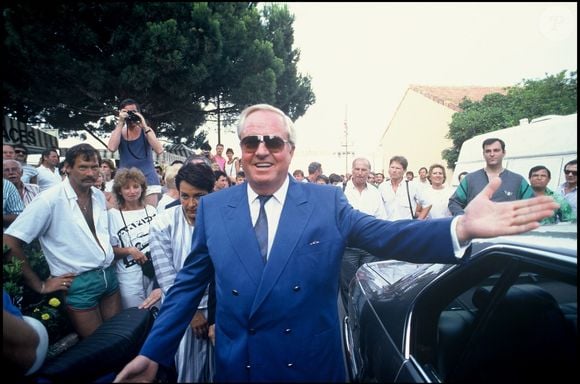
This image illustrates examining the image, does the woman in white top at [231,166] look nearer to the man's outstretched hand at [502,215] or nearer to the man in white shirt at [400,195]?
the man in white shirt at [400,195]

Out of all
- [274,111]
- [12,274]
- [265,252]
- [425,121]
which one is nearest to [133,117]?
[12,274]

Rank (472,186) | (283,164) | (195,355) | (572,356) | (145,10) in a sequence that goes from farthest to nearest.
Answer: (145,10) → (472,186) → (195,355) → (283,164) → (572,356)

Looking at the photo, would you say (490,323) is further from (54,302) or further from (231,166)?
(231,166)

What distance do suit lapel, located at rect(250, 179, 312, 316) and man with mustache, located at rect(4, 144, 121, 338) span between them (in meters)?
1.94

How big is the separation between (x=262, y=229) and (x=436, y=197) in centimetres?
513

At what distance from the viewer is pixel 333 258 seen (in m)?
1.53

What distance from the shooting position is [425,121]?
25.3m

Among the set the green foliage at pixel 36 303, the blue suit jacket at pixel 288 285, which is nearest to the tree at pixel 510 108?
the blue suit jacket at pixel 288 285

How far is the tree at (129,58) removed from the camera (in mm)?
10547

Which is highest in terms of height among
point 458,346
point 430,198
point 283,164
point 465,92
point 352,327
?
point 465,92

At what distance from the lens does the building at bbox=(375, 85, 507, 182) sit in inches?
910

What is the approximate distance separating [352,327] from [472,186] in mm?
2579

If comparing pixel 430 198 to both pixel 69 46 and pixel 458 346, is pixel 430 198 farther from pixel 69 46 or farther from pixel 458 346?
pixel 69 46

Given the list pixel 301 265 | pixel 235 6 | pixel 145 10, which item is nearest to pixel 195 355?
pixel 301 265
